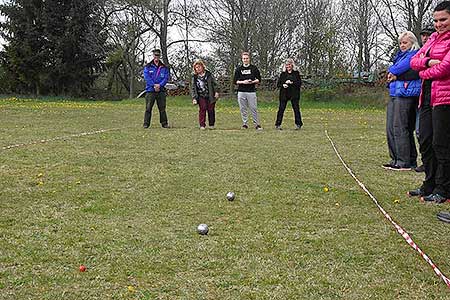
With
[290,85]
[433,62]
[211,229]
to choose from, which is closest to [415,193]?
[433,62]

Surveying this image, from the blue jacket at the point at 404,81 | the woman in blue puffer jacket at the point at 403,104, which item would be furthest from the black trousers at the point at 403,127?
the blue jacket at the point at 404,81

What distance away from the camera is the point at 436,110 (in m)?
4.94

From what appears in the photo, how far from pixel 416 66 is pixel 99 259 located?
3568mm

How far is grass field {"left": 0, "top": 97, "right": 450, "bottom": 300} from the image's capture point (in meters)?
3.03

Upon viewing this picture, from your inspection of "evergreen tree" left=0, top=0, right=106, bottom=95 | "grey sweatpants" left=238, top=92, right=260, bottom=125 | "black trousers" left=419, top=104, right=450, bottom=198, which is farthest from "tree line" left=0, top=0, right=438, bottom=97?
"black trousers" left=419, top=104, right=450, bottom=198

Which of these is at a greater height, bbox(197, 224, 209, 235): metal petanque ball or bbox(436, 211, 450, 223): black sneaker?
bbox(197, 224, 209, 235): metal petanque ball

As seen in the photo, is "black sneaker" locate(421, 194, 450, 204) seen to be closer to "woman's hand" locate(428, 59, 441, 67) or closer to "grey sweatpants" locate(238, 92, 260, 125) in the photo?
"woman's hand" locate(428, 59, 441, 67)

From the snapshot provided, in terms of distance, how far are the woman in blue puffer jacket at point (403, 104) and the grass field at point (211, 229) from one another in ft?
1.33

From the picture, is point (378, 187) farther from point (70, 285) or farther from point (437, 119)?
point (70, 285)

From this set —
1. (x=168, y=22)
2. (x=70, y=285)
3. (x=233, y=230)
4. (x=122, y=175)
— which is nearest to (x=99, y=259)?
(x=70, y=285)

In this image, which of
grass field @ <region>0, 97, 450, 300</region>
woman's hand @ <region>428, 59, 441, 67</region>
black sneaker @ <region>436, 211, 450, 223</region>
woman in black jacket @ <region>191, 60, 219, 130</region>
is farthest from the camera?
woman in black jacket @ <region>191, 60, 219, 130</region>

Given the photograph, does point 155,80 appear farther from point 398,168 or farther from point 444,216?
point 444,216

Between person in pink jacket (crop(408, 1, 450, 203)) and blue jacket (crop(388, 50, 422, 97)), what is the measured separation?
120cm

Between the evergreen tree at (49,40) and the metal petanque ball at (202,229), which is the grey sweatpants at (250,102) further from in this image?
the evergreen tree at (49,40)
